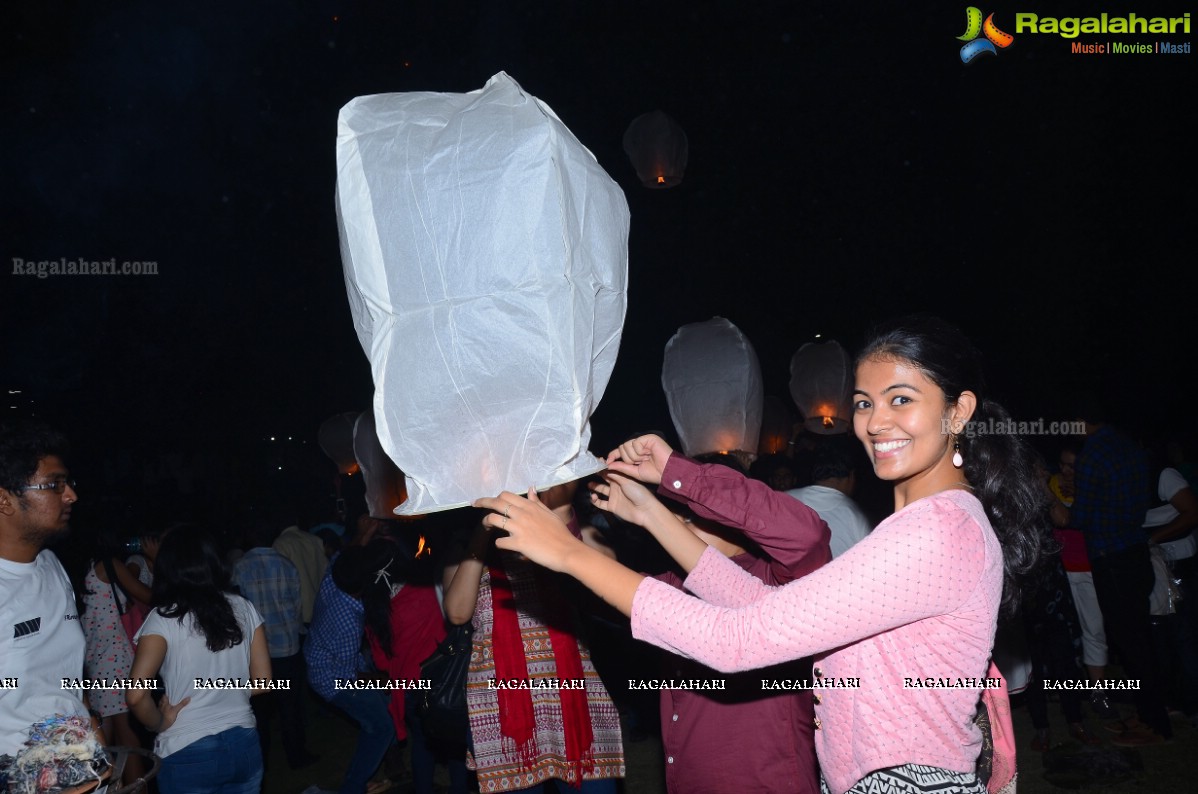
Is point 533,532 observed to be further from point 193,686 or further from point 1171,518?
point 1171,518

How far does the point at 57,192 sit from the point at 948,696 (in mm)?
10750

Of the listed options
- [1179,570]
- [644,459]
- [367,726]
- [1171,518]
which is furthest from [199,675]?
[1179,570]

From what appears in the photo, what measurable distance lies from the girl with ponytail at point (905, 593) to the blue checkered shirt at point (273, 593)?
5069mm

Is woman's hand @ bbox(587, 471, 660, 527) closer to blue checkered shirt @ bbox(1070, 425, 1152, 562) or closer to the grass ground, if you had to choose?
the grass ground

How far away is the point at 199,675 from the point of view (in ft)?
11.1

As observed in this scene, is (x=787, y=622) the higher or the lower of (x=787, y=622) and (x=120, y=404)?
the lower

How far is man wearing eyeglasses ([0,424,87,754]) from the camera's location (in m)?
2.49

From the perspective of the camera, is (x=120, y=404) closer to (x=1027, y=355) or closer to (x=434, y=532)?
(x=434, y=532)

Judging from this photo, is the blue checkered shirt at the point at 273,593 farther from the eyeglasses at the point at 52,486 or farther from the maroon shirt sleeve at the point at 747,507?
the maroon shirt sleeve at the point at 747,507

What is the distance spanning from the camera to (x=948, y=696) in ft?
5.09

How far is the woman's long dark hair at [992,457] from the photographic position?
5.70ft

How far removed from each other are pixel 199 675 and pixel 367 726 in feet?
4.83

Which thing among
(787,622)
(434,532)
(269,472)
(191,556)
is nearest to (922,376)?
(787,622)

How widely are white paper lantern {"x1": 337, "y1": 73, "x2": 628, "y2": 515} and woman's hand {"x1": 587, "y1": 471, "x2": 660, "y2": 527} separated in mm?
607
